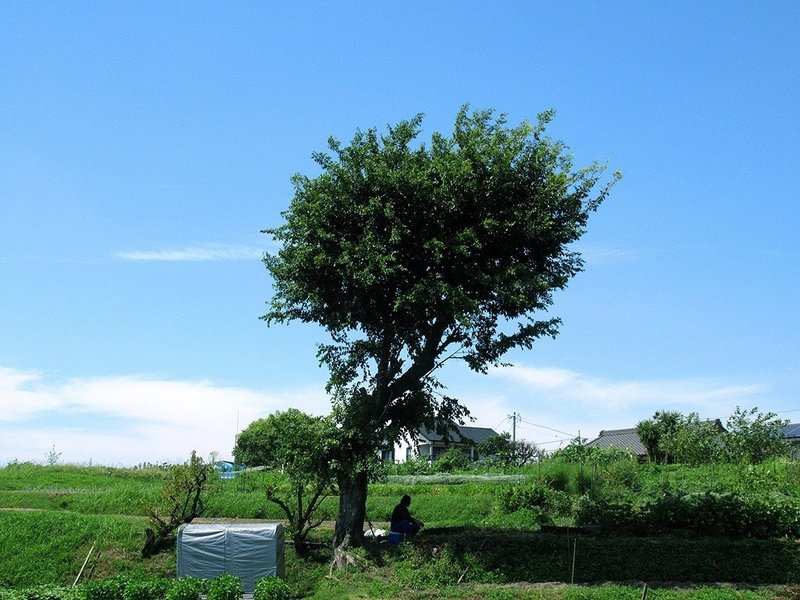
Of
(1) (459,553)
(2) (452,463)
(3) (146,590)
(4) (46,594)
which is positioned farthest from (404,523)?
(2) (452,463)

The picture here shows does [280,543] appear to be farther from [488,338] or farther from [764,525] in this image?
[764,525]

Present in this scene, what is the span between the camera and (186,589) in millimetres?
20359

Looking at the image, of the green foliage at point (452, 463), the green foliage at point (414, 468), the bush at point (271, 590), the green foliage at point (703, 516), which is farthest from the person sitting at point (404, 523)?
the green foliage at point (452, 463)

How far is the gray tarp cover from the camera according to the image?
22.7 metres

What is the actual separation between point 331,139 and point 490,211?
5412mm

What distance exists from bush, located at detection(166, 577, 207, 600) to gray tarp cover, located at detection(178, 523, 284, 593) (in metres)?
1.78

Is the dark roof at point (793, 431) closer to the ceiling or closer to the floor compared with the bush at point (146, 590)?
closer to the ceiling

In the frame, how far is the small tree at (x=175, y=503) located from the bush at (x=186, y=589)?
485 centimetres

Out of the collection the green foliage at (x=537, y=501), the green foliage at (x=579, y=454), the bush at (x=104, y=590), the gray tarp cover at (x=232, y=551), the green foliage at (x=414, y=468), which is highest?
the green foliage at (x=579, y=454)

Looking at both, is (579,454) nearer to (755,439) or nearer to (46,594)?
(755,439)

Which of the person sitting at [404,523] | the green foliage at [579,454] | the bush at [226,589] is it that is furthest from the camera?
the green foliage at [579,454]

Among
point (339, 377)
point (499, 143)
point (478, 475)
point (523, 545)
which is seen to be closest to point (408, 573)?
point (523, 545)

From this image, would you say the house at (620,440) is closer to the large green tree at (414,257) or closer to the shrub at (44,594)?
the large green tree at (414,257)

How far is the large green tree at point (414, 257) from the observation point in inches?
889
